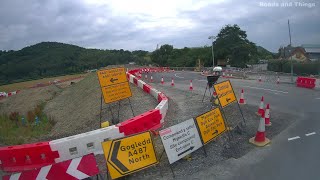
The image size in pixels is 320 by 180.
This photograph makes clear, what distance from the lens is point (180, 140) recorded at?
709 cm

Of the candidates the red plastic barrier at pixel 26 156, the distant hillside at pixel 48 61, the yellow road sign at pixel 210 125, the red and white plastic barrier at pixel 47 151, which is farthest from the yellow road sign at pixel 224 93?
the distant hillside at pixel 48 61

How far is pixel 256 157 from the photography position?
737cm

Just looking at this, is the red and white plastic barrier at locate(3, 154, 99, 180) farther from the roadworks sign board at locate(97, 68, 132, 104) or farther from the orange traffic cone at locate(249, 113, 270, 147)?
the roadworks sign board at locate(97, 68, 132, 104)

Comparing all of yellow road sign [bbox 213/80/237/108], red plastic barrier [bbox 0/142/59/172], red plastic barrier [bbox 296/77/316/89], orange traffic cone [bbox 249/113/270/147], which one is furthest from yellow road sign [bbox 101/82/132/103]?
red plastic barrier [bbox 296/77/316/89]

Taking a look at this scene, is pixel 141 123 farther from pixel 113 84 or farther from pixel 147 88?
pixel 147 88

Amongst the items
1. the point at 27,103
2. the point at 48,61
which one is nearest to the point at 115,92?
the point at 27,103

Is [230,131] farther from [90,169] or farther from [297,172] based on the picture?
[90,169]

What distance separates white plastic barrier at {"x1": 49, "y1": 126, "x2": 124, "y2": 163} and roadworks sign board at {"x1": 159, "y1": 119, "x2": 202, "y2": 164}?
2047 millimetres

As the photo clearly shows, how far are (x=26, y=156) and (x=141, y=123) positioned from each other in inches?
138

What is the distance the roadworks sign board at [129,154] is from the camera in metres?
6.07

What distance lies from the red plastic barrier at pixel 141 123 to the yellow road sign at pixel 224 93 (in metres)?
2.30

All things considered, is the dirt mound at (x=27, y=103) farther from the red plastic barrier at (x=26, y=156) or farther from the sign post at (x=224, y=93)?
the sign post at (x=224, y=93)

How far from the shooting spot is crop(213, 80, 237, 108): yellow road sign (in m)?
10.1

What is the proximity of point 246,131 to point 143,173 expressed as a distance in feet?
14.3
